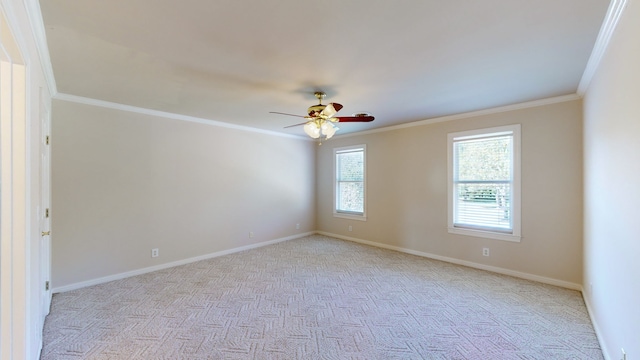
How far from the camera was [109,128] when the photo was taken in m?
3.72

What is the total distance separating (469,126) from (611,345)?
10.3 feet

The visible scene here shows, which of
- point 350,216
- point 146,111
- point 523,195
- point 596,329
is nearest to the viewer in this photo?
point 596,329

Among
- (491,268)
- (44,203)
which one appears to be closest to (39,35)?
(44,203)

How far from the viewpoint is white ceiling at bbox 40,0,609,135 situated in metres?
1.73

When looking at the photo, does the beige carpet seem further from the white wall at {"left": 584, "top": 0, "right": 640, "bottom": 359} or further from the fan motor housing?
the fan motor housing

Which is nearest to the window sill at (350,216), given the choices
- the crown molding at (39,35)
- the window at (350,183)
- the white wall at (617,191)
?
the window at (350,183)

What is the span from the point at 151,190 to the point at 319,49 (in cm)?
350

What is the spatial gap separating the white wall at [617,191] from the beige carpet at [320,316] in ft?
1.53

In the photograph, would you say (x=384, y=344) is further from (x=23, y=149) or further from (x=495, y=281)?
(x=23, y=149)

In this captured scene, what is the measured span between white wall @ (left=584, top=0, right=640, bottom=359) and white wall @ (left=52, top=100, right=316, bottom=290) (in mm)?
4963

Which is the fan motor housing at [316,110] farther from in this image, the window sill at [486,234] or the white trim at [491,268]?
the white trim at [491,268]

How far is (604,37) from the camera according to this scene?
200cm

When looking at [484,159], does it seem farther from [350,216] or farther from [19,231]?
[19,231]

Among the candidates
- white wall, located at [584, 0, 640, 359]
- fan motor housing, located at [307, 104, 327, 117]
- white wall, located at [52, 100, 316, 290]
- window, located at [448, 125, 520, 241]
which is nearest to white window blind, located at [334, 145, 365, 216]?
white wall, located at [52, 100, 316, 290]
